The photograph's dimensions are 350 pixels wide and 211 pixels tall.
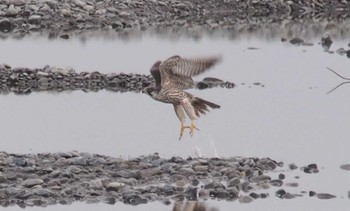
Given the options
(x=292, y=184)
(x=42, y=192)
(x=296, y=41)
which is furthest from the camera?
(x=296, y=41)

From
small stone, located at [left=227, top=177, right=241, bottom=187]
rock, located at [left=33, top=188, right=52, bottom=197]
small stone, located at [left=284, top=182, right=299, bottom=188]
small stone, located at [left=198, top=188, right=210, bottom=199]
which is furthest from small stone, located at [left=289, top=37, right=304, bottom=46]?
rock, located at [left=33, top=188, right=52, bottom=197]

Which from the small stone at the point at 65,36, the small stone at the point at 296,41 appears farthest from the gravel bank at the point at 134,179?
the small stone at the point at 65,36

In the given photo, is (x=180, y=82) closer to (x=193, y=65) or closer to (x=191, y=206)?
(x=193, y=65)

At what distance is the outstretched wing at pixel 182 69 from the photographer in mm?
16625

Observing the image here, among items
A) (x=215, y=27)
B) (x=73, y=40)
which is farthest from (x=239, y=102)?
(x=215, y=27)

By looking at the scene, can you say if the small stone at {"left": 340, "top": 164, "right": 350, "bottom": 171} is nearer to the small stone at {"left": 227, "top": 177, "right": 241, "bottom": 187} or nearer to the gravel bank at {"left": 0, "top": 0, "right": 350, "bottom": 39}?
the small stone at {"left": 227, "top": 177, "right": 241, "bottom": 187}

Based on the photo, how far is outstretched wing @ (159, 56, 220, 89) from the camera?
1662cm

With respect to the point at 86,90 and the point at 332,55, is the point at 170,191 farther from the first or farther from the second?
the point at 332,55

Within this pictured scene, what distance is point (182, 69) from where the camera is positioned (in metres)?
16.8

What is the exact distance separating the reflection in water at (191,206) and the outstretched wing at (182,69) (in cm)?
225

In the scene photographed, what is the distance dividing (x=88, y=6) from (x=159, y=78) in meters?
15.6

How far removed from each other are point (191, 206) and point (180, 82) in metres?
2.68

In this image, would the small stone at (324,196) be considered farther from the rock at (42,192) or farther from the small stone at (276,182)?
the rock at (42,192)

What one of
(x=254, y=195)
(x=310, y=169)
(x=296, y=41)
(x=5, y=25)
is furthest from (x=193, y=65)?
(x=5, y=25)
